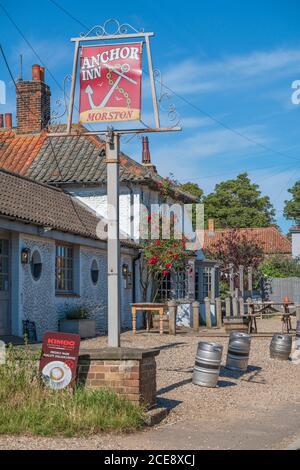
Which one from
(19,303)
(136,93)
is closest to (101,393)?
(136,93)

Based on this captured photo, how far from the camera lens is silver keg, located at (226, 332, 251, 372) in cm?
1380

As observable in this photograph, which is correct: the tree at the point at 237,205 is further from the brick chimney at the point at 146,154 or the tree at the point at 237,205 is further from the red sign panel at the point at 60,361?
the red sign panel at the point at 60,361

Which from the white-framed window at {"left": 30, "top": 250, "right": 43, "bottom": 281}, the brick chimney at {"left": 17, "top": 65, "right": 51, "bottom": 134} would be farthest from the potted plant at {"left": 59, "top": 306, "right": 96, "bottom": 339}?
the brick chimney at {"left": 17, "top": 65, "right": 51, "bottom": 134}

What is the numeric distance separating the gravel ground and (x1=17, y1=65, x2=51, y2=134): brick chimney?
1170cm

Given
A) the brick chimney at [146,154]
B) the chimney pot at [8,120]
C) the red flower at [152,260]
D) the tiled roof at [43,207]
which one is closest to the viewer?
the tiled roof at [43,207]

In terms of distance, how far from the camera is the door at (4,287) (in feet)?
55.2

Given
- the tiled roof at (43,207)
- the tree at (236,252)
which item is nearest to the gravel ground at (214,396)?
the tiled roof at (43,207)

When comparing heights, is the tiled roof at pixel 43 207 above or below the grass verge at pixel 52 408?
above

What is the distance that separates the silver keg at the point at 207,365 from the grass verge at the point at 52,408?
2896 mm

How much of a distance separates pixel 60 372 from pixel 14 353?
858 millimetres

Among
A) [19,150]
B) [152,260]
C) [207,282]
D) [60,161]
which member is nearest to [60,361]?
[152,260]

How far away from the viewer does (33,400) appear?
855 centimetres
